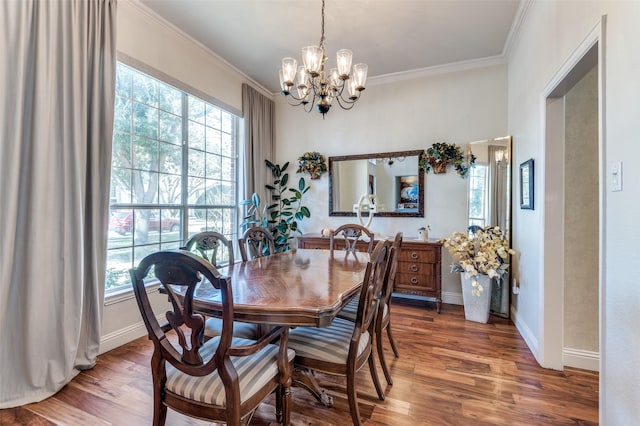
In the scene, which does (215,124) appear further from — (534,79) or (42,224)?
(534,79)

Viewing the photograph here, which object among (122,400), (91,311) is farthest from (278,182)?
(122,400)

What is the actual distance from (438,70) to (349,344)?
11.8 feet

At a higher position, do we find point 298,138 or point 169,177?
point 298,138

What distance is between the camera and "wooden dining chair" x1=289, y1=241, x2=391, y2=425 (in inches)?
59.8

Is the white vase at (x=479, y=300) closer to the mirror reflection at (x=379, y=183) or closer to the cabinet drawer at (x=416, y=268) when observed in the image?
the cabinet drawer at (x=416, y=268)

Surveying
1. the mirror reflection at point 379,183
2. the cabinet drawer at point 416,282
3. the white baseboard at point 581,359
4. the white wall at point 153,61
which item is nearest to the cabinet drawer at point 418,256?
the cabinet drawer at point 416,282

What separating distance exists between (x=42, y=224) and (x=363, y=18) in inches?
119

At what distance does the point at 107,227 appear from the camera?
241 cm

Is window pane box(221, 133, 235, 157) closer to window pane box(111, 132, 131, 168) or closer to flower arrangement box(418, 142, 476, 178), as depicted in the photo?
window pane box(111, 132, 131, 168)

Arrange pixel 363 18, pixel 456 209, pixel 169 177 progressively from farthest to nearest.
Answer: pixel 456 209
pixel 169 177
pixel 363 18

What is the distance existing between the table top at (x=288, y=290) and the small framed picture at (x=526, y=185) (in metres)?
1.52

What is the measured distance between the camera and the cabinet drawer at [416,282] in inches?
135

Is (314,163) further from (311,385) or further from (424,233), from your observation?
(311,385)

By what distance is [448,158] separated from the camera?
3691 millimetres
